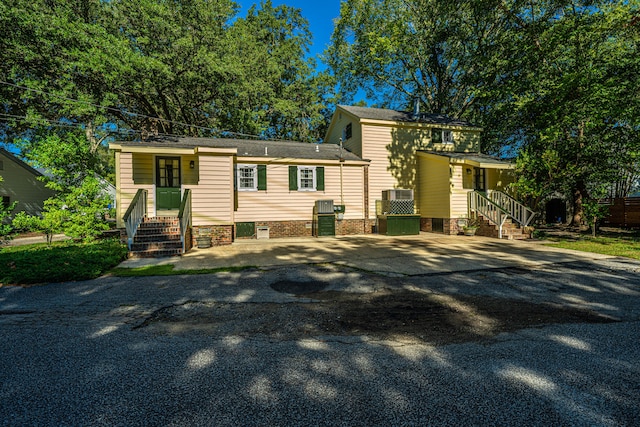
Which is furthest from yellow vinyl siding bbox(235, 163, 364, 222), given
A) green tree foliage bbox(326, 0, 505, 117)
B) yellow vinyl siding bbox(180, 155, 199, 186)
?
green tree foliage bbox(326, 0, 505, 117)

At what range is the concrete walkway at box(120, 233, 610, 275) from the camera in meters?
7.47

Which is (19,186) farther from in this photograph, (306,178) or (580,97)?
(580,97)

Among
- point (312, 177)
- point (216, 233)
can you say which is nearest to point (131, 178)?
point (216, 233)

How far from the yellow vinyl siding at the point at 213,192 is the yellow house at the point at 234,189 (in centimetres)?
4

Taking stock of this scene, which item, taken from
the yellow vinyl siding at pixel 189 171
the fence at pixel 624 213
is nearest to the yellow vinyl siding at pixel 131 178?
the yellow vinyl siding at pixel 189 171

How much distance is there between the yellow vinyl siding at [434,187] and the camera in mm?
14789

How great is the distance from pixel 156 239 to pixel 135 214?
4.27ft

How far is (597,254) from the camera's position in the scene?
882 cm

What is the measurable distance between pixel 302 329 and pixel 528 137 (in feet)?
58.5

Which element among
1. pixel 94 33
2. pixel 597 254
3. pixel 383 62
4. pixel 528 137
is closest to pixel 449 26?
pixel 383 62

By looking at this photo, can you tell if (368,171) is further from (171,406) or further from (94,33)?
(94,33)

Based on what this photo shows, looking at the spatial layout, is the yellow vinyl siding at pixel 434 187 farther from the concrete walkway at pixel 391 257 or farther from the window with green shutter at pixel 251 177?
the window with green shutter at pixel 251 177

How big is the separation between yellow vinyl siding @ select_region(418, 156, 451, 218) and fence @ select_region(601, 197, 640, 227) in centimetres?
1035

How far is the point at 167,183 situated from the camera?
1226 cm
